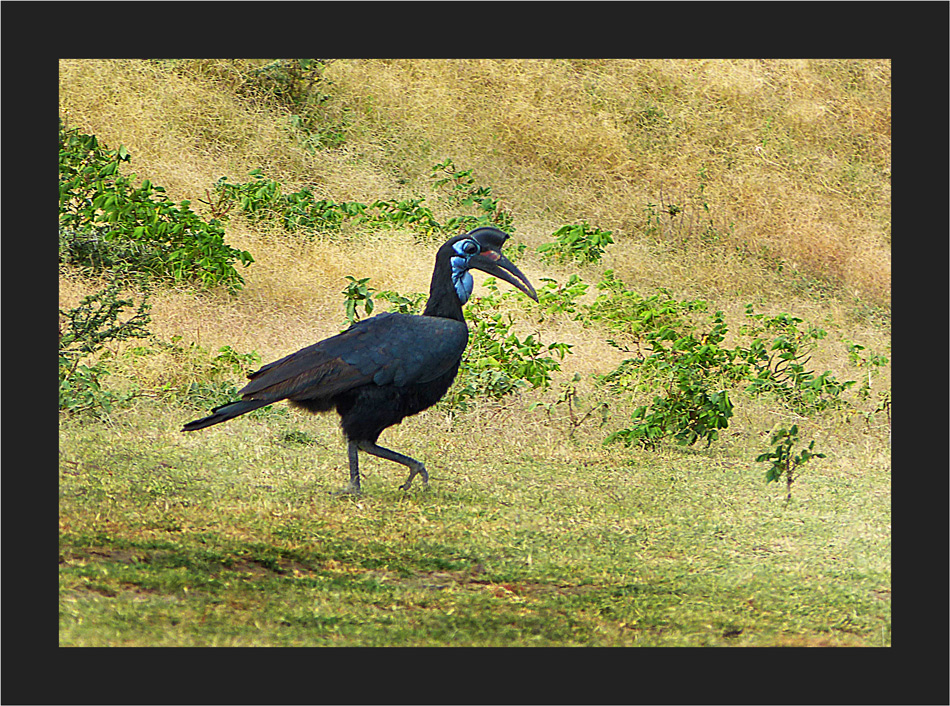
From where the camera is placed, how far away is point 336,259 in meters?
12.5

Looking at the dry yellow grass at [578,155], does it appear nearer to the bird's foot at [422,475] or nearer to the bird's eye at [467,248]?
the bird's eye at [467,248]

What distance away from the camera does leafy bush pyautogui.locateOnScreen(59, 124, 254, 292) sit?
11.3 m

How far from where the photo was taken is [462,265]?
26.1ft

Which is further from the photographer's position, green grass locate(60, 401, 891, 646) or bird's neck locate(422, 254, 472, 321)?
bird's neck locate(422, 254, 472, 321)

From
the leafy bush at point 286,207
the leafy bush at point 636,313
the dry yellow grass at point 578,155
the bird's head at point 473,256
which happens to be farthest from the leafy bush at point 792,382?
the leafy bush at point 286,207

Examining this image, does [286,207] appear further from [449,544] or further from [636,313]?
[449,544]

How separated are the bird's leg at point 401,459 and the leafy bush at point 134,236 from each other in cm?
434

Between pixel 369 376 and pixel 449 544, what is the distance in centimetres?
120

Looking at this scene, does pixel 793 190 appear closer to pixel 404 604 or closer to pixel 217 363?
pixel 217 363

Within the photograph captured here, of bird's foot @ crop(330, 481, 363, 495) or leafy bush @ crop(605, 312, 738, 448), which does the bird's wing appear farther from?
leafy bush @ crop(605, 312, 738, 448)

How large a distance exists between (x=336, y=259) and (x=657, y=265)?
397cm

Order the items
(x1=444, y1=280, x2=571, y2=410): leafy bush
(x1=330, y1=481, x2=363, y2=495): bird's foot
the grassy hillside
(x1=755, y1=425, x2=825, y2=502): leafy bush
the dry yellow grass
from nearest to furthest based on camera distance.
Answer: the grassy hillside, (x1=330, y1=481, x2=363, y2=495): bird's foot, (x1=755, y1=425, x2=825, y2=502): leafy bush, (x1=444, y1=280, x2=571, y2=410): leafy bush, the dry yellow grass

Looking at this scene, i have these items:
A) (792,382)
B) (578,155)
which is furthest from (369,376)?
(578,155)

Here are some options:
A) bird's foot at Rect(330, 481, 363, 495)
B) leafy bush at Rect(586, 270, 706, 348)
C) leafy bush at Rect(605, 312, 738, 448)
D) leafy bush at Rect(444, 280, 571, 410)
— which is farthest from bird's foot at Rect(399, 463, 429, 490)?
leafy bush at Rect(586, 270, 706, 348)
